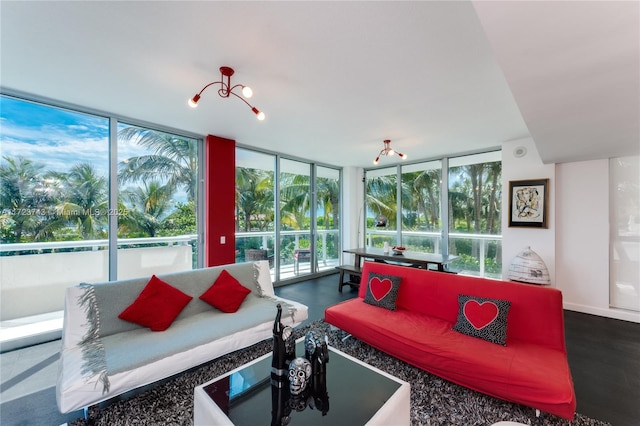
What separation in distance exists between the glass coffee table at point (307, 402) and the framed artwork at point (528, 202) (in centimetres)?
385

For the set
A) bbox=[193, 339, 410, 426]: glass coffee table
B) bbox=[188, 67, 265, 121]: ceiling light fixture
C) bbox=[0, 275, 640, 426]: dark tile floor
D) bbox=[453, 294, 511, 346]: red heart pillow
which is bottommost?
bbox=[0, 275, 640, 426]: dark tile floor

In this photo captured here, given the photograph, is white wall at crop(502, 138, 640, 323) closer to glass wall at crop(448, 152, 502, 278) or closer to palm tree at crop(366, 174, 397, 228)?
glass wall at crop(448, 152, 502, 278)

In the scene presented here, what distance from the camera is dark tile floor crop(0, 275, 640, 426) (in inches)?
72.7

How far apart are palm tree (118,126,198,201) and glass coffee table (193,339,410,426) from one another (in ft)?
10.3

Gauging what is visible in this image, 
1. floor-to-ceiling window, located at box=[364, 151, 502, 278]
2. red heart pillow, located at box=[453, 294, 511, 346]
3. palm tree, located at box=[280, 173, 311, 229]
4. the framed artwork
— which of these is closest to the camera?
red heart pillow, located at box=[453, 294, 511, 346]

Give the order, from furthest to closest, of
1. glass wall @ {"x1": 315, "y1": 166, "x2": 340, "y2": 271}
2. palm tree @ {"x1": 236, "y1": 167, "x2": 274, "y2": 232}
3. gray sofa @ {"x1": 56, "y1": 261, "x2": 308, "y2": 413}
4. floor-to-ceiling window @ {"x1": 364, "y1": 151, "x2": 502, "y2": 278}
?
glass wall @ {"x1": 315, "y1": 166, "x2": 340, "y2": 271} < floor-to-ceiling window @ {"x1": 364, "y1": 151, "x2": 502, "y2": 278} < palm tree @ {"x1": 236, "y1": 167, "x2": 274, "y2": 232} < gray sofa @ {"x1": 56, "y1": 261, "x2": 308, "y2": 413}

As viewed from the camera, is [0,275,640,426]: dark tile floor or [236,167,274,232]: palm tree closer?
[0,275,640,426]: dark tile floor

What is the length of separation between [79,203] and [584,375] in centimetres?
550

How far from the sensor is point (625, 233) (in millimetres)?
3664

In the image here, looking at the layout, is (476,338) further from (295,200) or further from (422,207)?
(295,200)

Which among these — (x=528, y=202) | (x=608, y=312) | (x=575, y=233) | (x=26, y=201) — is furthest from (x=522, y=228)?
(x=26, y=201)

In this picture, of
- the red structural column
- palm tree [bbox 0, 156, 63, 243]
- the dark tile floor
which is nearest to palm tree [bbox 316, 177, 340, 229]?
the red structural column

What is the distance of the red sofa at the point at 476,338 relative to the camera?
1.68 metres

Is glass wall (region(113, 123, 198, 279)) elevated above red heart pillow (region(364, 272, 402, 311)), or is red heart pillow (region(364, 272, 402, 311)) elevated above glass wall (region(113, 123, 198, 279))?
glass wall (region(113, 123, 198, 279))
